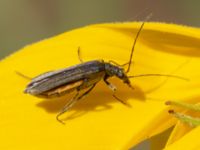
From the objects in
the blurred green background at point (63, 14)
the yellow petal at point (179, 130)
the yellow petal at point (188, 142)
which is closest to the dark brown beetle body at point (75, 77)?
the yellow petal at point (179, 130)

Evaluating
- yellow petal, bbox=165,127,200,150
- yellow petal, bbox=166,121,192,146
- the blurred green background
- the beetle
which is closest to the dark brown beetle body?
the beetle

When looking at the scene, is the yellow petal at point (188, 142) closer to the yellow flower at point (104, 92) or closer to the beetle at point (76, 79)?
the yellow flower at point (104, 92)

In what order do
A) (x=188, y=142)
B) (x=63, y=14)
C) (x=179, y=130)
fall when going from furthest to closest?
1. (x=63, y=14)
2. (x=179, y=130)
3. (x=188, y=142)

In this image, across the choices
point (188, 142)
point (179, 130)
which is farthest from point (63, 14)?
point (188, 142)

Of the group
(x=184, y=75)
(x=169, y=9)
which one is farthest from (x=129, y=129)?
(x=169, y=9)

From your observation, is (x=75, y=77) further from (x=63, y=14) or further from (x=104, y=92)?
(x=63, y=14)
